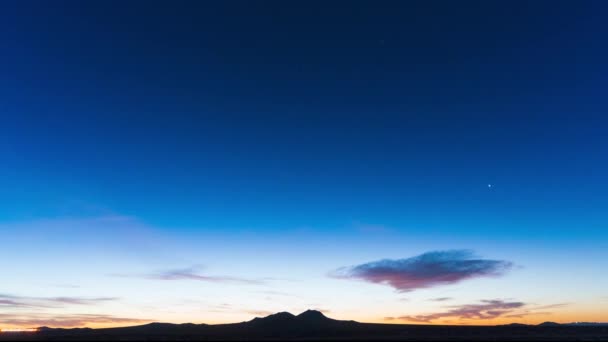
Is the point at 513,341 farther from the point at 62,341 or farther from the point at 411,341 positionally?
the point at 62,341

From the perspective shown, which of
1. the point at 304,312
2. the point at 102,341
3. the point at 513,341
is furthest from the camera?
the point at 304,312

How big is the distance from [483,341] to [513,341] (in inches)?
337

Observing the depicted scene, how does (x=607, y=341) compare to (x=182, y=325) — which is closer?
(x=607, y=341)

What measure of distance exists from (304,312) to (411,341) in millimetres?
99665

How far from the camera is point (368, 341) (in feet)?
348

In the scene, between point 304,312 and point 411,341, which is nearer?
point 411,341

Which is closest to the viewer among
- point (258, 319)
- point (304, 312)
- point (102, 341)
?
point (102, 341)

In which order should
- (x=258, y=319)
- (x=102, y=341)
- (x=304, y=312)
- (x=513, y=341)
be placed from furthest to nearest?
(x=304, y=312), (x=258, y=319), (x=513, y=341), (x=102, y=341)

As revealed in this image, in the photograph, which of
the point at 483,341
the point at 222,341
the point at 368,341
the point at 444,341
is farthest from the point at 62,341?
the point at 483,341

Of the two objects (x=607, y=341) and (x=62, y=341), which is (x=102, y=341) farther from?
(x=607, y=341)

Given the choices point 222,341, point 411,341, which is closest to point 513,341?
point 411,341

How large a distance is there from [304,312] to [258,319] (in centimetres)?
2252

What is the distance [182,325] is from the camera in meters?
188

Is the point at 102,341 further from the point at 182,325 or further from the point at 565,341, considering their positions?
the point at 565,341
